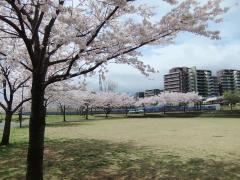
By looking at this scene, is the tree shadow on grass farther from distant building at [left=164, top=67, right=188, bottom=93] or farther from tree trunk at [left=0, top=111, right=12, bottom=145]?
distant building at [left=164, top=67, right=188, bottom=93]

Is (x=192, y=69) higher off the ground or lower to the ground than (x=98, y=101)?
higher

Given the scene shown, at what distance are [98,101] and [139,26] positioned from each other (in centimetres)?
7048

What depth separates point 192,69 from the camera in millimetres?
155750

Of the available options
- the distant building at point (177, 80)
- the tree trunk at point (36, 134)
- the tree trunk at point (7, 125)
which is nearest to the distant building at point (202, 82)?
the distant building at point (177, 80)

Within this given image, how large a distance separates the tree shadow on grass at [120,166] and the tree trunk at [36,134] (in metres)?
1.70

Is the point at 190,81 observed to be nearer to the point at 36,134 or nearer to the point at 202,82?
the point at 202,82

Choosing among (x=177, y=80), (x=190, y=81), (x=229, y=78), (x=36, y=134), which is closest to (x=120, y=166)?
(x=36, y=134)

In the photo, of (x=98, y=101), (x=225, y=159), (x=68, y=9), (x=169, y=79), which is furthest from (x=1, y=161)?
(x=169, y=79)

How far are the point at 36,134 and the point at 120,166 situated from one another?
12.7 ft

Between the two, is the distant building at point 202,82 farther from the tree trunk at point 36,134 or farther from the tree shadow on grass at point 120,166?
the tree trunk at point 36,134

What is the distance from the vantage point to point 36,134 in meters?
8.34

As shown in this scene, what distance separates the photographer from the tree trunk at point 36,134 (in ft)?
27.2

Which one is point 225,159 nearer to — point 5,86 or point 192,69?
point 5,86

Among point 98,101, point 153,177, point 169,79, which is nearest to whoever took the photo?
point 153,177
